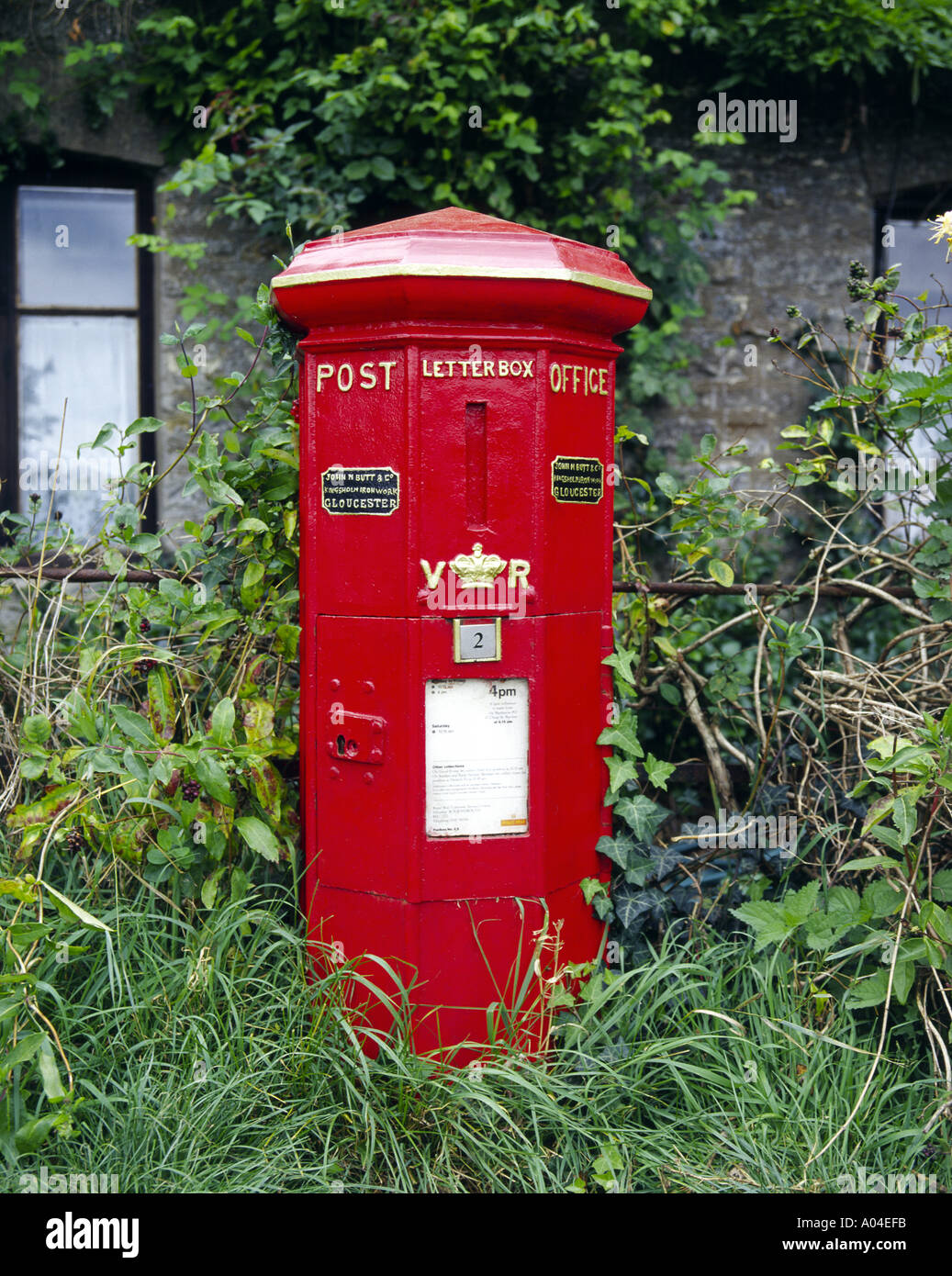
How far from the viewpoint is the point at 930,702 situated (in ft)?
9.86

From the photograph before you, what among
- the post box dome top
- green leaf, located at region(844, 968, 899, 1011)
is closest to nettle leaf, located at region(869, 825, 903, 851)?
green leaf, located at region(844, 968, 899, 1011)

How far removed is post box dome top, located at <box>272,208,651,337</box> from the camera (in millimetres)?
2227

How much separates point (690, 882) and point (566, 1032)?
0.70 metres

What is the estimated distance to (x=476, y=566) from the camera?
233cm

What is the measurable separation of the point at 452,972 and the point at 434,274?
5.37ft

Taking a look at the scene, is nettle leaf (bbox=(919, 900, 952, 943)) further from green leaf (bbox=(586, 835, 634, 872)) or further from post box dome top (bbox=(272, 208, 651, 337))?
post box dome top (bbox=(272, 208, 651, 337))

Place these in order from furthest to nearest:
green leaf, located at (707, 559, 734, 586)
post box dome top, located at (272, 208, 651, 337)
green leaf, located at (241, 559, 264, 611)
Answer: green leaf, located at (707, 559, 734, 586), green leaf, located at (241, 559, 264, 611), post box dome top, located at (272, 208, 651, 337)

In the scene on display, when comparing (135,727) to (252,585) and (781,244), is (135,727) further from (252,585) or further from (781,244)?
(781,244)

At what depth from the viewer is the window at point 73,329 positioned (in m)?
5.36

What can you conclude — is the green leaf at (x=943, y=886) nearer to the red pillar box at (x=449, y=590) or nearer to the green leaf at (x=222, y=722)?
the red pillar box at (x=449, y=590)

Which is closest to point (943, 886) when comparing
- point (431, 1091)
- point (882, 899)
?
point (882, 899)

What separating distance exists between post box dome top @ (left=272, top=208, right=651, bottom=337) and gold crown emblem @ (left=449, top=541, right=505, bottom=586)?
544 millimetres

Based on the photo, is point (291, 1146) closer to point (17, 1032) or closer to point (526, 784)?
point (17, 1032)
